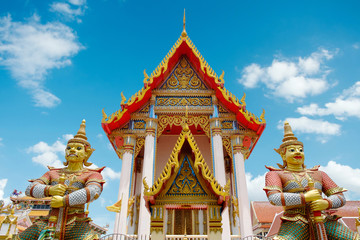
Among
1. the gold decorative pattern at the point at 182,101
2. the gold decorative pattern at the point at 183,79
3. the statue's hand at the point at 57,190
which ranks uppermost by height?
the gold decorative pattern at the point at 183,79

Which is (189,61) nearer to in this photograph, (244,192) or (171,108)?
(171,108)

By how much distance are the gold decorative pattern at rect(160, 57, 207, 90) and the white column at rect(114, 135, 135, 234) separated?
2.43 metres

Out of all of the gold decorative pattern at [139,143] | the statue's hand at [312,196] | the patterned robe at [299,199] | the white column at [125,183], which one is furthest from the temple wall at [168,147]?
the statue's hand at [312,196]

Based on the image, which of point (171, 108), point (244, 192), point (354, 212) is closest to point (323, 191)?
point (244, 192)

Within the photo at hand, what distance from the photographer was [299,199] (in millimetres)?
4184

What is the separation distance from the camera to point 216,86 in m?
9.40

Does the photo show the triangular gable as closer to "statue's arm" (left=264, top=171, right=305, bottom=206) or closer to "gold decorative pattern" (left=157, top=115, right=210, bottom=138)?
"statue's arm" (left=264, top=171, right=305, bottom=206)

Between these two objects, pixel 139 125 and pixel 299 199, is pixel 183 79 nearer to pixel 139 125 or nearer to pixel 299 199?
pixel 139 125

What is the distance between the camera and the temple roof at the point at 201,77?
895 cm

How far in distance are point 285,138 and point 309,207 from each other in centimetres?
145

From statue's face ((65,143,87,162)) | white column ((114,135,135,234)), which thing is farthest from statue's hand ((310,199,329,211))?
white column ((114,135,135,234))

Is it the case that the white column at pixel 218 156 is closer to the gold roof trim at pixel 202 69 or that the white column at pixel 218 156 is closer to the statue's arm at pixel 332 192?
the gold roof trim at pixel 202 69

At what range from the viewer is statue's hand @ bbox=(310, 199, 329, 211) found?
4121mm

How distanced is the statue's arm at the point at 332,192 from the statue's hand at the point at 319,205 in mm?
137
